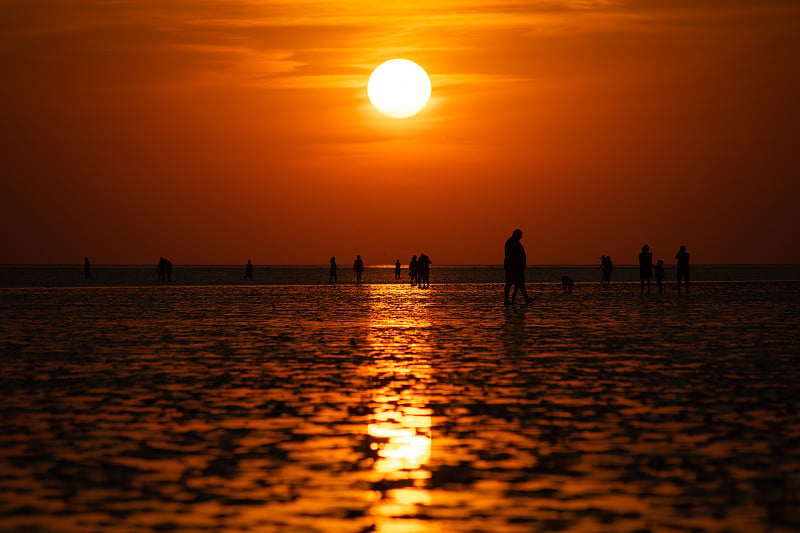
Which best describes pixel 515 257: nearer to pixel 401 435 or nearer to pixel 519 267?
pixel 519 267

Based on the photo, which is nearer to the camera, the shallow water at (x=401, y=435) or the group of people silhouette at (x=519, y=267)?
the shallow water at (x=401, y=435)

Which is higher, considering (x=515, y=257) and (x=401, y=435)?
(x=515, y=257)

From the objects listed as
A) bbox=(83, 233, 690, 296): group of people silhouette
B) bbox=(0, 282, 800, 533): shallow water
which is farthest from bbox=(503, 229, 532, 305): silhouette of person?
bbox=(0, 282, 800, 533): shallow water

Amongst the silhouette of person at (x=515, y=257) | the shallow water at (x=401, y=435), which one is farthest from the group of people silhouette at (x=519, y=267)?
the shallow water at (x=401, y=435)

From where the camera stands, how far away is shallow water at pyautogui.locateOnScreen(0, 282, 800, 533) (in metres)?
6.68

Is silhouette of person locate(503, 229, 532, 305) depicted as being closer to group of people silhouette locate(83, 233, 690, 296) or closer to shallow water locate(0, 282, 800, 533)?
group of people silhouette locate(83, 233, 690, 296)

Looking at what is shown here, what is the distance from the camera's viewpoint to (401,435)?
955 centimetres

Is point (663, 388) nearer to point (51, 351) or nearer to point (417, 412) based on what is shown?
point (417, 412)

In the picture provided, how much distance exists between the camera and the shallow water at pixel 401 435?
668 centimetres

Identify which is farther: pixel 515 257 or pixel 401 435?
pixel 515 257

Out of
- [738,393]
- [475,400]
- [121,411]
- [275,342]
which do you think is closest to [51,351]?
[275,342]

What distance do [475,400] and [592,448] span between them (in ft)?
10.0

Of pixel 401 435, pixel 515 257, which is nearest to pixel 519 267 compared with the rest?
pixel 515 257

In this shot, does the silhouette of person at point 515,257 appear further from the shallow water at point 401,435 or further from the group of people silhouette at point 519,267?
the shallow water at point 401,435
